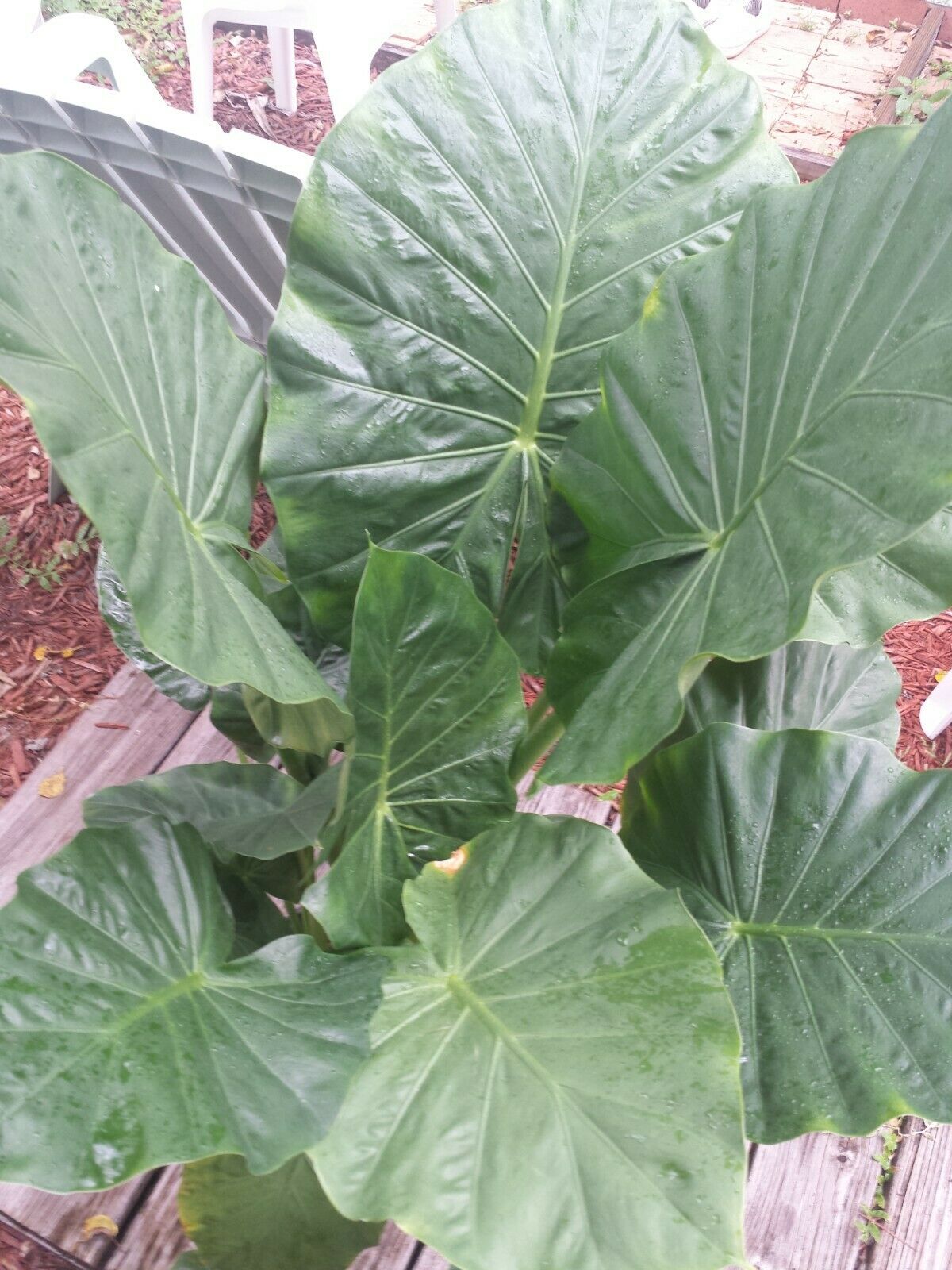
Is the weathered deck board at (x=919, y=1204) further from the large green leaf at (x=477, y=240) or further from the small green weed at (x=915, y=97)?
the small green weed at (x=915, y=97)

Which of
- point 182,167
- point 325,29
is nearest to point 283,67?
point 325,29

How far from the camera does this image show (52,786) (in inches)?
59.2

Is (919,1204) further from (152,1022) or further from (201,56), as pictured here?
(201,56)

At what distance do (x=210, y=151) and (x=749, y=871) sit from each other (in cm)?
111

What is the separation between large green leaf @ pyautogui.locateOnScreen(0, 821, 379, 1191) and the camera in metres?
0.64

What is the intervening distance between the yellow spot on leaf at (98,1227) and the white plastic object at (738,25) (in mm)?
3172

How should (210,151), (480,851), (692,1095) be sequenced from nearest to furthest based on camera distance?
(692,1095) < (480,851) < (210,151)

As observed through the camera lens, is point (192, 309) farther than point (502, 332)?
No

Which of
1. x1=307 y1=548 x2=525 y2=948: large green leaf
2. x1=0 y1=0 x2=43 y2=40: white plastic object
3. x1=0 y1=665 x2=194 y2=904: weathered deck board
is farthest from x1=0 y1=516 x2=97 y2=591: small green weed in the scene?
x1=307 y1=548 x2=525 y2=948: large green leaf

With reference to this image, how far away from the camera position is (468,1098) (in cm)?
74

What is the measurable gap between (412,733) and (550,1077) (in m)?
0.30

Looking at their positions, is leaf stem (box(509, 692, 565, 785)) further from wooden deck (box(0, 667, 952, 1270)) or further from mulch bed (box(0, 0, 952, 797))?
mulch bed (box(0, 0, 952, 797))

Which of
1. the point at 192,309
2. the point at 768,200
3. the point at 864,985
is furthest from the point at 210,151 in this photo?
the point at 864,985

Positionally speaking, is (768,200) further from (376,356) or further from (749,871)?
(749,871)
